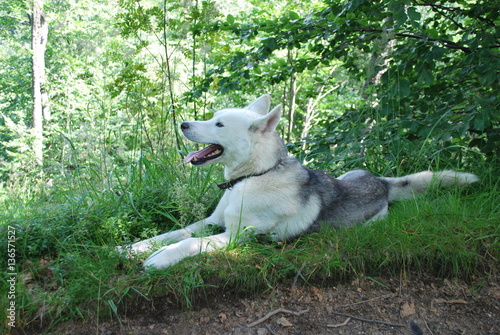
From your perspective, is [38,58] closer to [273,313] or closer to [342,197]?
[342,197]

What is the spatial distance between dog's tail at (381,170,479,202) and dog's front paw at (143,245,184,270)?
2512 millimetres

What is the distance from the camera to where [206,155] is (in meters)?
3.65

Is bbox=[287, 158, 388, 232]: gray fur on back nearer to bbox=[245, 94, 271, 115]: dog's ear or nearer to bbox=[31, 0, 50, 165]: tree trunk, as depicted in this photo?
bbox=[245, 94, 271, 115]: dog's ear

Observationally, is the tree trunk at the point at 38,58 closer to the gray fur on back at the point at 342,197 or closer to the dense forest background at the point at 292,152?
the dense forest background at the point at 292,152

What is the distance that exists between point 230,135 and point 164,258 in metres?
1.28

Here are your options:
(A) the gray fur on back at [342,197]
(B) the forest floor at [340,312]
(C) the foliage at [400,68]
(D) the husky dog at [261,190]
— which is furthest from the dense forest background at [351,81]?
(B) the forest floor at [340,312]

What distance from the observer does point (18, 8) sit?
17844 mm

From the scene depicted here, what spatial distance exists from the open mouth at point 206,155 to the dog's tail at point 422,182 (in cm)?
199

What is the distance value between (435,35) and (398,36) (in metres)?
0.50

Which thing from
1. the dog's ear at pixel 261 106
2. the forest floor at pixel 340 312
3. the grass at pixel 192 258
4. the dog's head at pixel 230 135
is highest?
the dog's ear at pixel 261 106

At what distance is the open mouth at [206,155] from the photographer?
3.57 m

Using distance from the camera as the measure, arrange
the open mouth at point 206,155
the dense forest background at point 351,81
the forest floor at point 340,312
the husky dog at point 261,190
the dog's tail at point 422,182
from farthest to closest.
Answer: the dense forest background at point 351,81
the dog's tail at point 422,182
the open mouth at point 206,155
the husky dog at point 261,190
the forest floor at point 340,312

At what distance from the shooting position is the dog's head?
11.5 feet

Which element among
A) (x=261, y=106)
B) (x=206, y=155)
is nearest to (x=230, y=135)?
(x=206, y=155)
